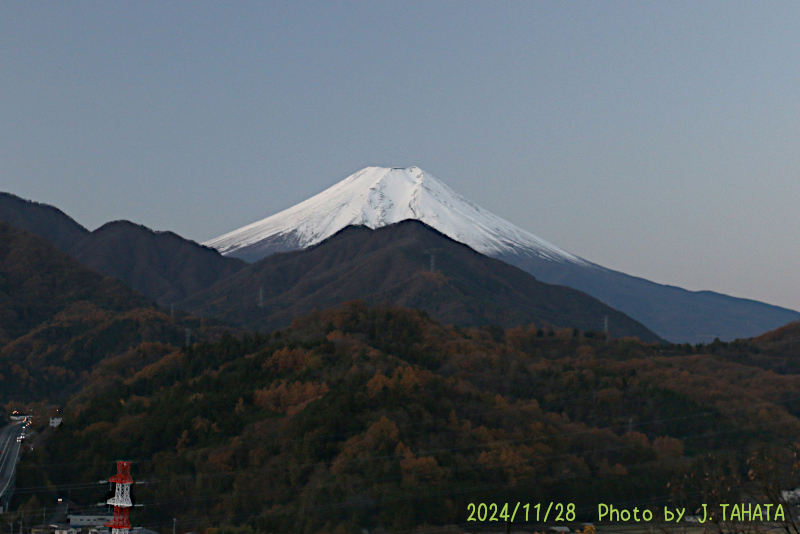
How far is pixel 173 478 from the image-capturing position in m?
56.6

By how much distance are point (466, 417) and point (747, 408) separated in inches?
995

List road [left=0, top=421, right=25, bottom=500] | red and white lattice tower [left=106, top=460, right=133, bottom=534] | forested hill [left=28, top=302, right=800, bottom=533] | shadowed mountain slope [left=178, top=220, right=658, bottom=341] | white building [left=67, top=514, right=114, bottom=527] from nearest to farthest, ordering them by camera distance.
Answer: red and white lattice tower [left=106, top=460, right=133, bottom=534] < white building [left=67, top=514, right=114, bottom=527] < forested hill [left=28, top=302, right=800, bottom=533] < road [left=0, top=421, right=25, bottom=500] < shadowed mountain slope [left=178, top=220, right=658, bottom=341]

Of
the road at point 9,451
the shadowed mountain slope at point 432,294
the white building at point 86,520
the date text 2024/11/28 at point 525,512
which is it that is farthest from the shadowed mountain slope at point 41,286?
the date text 2024/11/28 at point 525,512

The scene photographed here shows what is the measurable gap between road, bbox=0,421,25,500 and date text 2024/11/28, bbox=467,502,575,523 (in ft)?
90.0

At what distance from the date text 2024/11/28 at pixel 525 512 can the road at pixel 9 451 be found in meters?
27.4

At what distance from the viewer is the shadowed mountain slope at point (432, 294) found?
505 ft

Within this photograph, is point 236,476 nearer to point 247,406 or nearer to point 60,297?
point 247,406

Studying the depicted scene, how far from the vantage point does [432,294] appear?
6201 inches

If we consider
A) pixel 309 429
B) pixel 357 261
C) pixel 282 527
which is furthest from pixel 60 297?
pixel 282 527

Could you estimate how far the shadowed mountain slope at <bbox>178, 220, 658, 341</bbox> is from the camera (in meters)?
154

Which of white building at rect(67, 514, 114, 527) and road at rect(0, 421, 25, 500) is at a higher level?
road at rect(0, 421, 25, 500)

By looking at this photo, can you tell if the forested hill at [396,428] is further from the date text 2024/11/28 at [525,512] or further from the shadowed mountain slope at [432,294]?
the shadowed mountain slope at [432,294]

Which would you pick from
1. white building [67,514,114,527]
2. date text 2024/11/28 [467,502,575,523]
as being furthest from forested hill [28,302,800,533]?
white building [67,514,114,527]

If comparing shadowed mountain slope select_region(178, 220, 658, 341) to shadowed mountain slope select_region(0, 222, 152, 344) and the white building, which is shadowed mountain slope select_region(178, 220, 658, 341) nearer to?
shadowed mountain slope select_region(0, 222, 152, 344)
